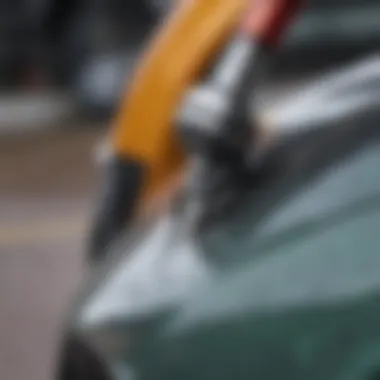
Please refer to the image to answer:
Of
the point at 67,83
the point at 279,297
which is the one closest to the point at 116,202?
the point at 279,297

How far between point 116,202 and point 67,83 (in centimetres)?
784

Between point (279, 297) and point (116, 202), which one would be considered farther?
point (116, 202)

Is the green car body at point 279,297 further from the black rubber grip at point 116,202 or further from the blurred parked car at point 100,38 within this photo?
the blurred parked car at point 100,38

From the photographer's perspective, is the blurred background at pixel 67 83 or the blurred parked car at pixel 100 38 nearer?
the blurred background at pixel 67 83

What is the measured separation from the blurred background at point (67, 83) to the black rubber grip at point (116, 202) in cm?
444

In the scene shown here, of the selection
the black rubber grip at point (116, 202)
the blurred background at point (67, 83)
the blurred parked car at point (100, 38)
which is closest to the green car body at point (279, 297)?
the black rubber grip at point (116, 202)

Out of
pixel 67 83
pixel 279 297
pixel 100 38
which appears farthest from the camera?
pixel 67 83

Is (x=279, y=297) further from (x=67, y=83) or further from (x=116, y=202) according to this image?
(x=67, y=83)

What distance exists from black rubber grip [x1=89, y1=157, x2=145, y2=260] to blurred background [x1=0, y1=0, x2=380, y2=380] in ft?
14.6

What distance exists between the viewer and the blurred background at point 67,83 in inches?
279

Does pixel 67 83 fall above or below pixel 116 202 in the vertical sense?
above

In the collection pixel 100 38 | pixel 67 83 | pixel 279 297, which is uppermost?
pixel 100 38

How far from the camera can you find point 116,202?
209 cm

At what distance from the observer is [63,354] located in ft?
5.39
